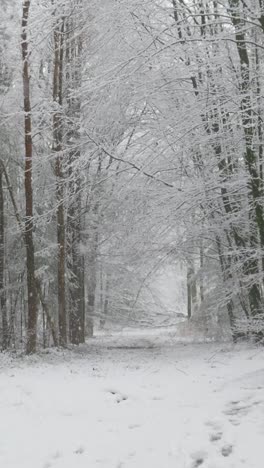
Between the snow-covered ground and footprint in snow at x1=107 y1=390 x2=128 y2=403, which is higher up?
the snow-covered ground

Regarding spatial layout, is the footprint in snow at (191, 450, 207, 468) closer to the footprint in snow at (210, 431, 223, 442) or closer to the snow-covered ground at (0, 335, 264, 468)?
the snow-covered ground at (0, 335, 264, 468)

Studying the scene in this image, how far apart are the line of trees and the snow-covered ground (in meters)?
1.45

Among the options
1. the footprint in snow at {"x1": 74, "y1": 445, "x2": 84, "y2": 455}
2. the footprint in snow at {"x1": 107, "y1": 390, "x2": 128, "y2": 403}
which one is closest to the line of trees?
the footprint in snow at {"x1": 107, "y1": 390, "x2": 128, "y2": 403}

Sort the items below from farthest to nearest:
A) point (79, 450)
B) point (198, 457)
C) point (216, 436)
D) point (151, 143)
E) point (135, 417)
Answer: point (151, 143) < point (135, 417) < point (216, 436) < point (79, 450) < point (198, 457)

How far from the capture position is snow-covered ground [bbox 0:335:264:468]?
5.20m

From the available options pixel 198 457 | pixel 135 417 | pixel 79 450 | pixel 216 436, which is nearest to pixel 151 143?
pixel 135 417

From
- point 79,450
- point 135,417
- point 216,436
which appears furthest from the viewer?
point 135,417

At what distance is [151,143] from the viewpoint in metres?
9.41

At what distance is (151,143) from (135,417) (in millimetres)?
5027

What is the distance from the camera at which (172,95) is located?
9.84 m

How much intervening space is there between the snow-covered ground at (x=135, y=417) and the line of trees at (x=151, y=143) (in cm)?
145

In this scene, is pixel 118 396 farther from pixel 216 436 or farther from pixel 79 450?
pixel 216 436

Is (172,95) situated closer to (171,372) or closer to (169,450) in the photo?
(171,372)

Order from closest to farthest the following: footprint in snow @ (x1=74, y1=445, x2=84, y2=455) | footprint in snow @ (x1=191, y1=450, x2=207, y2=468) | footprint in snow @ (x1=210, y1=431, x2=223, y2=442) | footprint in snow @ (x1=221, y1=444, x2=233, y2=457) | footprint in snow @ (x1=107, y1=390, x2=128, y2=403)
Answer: footprint in snow @ (x1=191, y1=450, x2=207, y2=468) < footprint in snow @ (x1=221, y1=444, x2=233, y2=457) < footprint in snow @ (x1=74, y1=445, x2=84, y2=455) < footprint in snow @ (x1=210, y1=431, x2=223, y2=442) < footprint in snow @ (x1=107, y1=390, x2=128, y2=403)
